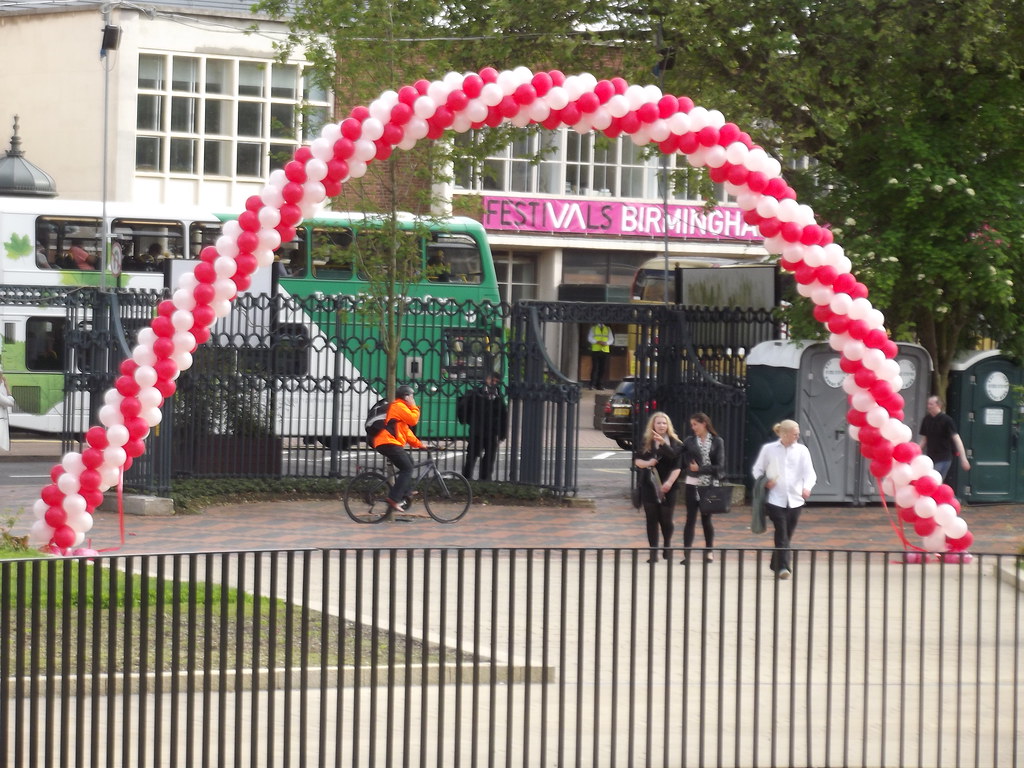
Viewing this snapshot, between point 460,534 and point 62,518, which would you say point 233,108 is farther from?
point 62,518

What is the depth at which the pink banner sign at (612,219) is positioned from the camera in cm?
4003

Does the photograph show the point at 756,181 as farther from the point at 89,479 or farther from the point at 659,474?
the point at 89,479

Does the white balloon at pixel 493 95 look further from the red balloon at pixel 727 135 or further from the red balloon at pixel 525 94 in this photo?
the red balloon at pixel 727 135

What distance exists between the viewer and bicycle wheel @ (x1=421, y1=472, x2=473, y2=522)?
16.7m

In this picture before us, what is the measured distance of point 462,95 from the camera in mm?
13023

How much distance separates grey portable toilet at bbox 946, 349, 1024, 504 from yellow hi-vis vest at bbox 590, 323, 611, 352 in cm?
2048

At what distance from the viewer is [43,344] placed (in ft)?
80.8

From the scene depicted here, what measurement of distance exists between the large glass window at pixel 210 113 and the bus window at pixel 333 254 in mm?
11312

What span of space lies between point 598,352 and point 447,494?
2546cm

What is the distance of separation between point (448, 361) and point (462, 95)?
20.6ft

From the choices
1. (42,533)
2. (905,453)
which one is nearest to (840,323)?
(905,453)

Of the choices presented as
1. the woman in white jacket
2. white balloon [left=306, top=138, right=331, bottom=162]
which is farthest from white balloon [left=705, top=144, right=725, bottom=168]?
the woman in white jacket

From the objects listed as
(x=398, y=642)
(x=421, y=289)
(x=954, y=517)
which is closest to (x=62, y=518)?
(x=398, y=642)

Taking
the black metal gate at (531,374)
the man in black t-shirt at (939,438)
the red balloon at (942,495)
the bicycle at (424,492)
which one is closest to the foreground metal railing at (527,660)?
the red balloon at (942,495)
